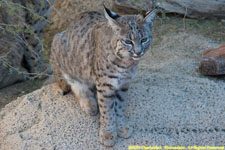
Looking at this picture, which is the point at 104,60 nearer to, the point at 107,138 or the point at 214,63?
the point at 107,138

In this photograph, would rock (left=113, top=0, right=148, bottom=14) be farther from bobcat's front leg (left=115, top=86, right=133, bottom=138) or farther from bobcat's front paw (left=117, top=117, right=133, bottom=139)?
bobcat's front paw (left=117, top=117, right=133, bottom=139)

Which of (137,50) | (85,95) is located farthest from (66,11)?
(137,50)

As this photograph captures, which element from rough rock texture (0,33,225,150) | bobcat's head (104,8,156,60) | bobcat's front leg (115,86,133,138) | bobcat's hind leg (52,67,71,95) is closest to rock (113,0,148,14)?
rough rock texture (0,33,225,150)

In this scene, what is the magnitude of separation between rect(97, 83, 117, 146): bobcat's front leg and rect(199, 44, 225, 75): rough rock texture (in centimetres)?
144

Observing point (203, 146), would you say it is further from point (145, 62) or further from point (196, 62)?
point (145, 62)

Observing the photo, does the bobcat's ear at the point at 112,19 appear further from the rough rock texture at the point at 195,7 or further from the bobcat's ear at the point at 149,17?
the rough rock texture at the point at 195,7

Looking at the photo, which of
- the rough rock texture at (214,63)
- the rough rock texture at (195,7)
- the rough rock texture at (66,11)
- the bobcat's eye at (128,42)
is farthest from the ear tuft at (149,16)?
the rough rock texture at (66,11)

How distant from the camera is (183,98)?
12.0 feet

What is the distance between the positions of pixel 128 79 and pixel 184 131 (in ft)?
2.97

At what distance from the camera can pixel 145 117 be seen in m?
3.47

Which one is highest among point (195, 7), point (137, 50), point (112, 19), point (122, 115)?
point (112, 19)

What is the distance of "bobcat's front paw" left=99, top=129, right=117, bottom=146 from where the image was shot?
127 inches

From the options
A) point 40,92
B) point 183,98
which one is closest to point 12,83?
point 40,92

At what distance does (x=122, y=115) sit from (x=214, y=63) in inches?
56.5
